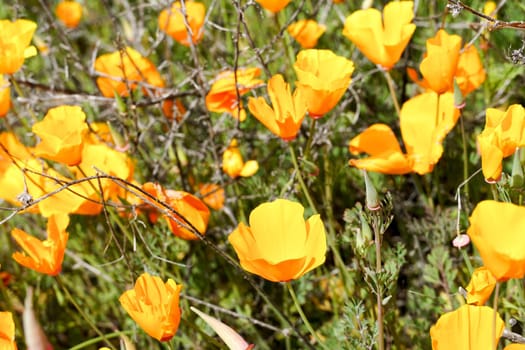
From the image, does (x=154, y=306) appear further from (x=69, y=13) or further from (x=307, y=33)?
(x=69, y=13)

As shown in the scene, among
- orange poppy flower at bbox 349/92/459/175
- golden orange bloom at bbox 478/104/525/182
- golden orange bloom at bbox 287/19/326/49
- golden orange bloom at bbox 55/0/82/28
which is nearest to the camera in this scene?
golden orange bloom at bbox 478/104/525/182

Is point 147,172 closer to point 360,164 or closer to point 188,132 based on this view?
point 188,132

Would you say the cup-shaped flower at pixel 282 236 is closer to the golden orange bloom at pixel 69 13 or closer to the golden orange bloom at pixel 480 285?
the golden orange bloom at pixel 480 285

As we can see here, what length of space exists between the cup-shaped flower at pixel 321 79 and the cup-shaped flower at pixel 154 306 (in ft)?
1.50

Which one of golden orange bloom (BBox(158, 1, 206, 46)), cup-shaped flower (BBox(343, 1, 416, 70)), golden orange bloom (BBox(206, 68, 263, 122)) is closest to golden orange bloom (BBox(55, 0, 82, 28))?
golden orange bloom (BBox(158, 1, 206, 46))

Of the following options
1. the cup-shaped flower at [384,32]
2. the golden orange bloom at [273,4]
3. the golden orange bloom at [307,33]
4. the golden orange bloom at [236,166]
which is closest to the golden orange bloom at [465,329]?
the cup-shaped flower at [384,32]

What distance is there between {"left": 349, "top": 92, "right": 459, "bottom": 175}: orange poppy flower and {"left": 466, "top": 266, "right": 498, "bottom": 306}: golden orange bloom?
0.43 metres

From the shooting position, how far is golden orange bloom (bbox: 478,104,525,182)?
132cm

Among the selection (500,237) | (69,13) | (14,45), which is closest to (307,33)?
(14,45)

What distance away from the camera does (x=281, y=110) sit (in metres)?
1.54

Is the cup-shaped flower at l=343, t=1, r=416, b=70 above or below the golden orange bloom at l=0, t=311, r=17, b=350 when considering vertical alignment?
above

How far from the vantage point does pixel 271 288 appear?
2090mm

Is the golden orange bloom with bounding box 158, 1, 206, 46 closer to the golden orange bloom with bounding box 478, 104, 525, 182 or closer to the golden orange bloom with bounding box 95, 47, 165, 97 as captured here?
the golden orange bloom with bounding box 95, 47, 165, 97

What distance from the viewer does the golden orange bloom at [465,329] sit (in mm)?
1199
